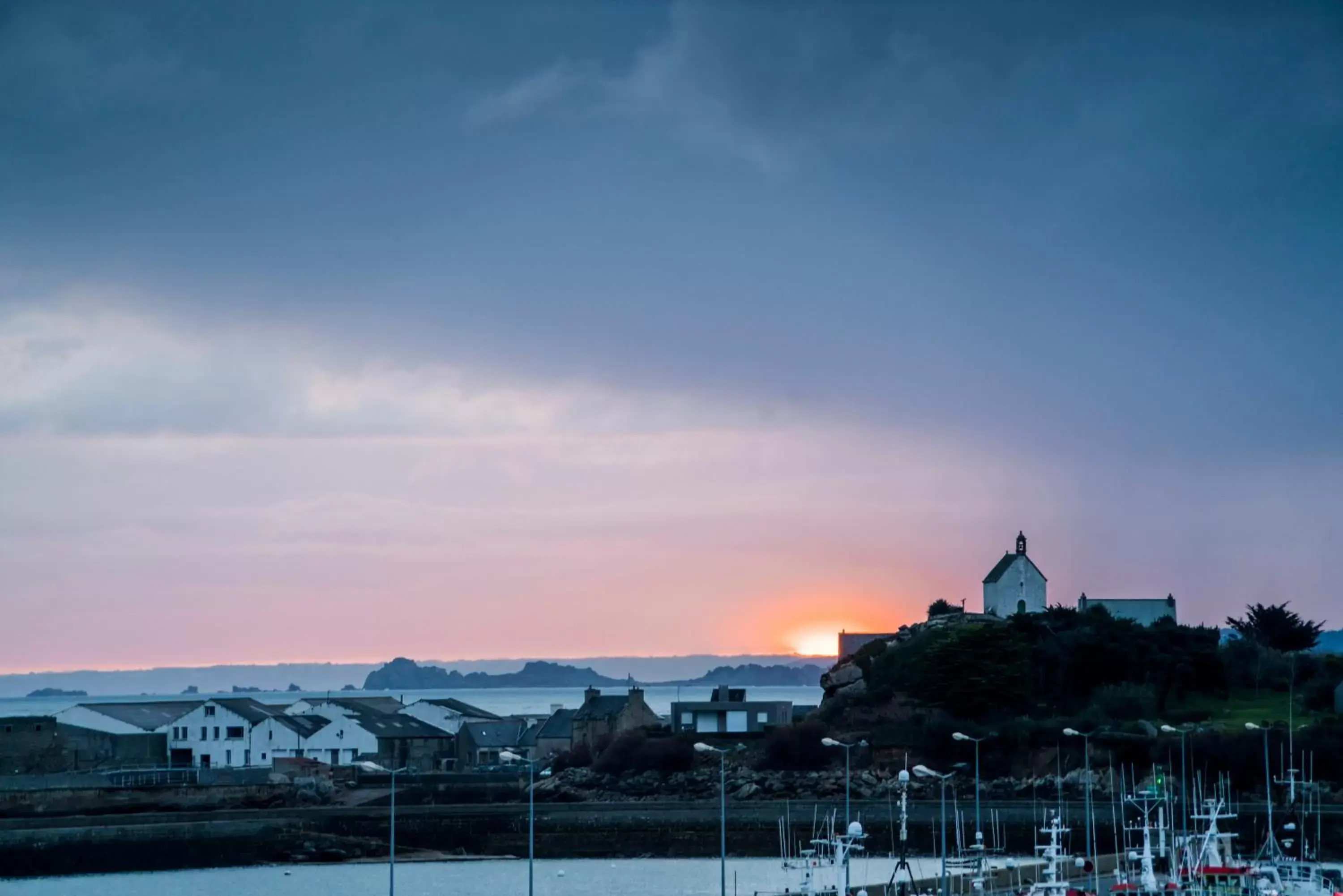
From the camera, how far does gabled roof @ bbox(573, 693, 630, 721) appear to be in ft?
330

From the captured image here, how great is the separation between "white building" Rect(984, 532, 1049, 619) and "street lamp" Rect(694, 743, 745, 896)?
25052 millimetres

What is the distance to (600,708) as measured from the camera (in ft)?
337

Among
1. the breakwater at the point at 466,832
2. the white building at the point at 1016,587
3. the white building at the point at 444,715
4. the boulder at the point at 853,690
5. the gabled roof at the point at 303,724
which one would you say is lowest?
the breakwater at the point at 466,832

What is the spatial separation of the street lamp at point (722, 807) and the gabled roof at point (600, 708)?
468 inches

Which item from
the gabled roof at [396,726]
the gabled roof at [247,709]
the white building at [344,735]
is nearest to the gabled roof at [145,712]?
the gabled roof at [247,709]

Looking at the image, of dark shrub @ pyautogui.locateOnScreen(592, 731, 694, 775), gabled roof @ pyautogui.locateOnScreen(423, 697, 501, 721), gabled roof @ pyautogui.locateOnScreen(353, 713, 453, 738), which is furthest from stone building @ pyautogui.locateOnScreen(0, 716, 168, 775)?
dark shrub @ pyautogui.locateOnScreen(592, 731, 694, 775)

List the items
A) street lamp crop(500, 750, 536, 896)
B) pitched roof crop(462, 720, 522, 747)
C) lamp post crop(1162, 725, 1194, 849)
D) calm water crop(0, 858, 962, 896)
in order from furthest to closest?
pitched roof crop(462, 720, 522, 747) → lamp post crop(1162, 725, 1194, 849) → calm water crop(0, 858, 962, 896) → street lamp crop(500, 750, 536, 896)

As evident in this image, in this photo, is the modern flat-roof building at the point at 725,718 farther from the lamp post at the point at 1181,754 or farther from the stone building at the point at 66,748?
the stone building at the point at 66,748

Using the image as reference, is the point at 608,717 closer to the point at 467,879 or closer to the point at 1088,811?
A: the point at 467,879

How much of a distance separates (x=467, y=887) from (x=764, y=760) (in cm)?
2880

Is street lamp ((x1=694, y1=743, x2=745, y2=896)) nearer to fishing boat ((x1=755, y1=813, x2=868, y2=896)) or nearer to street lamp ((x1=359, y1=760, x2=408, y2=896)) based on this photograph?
fishing boat ((x1=755, y1=813, x2=868, y2=896))

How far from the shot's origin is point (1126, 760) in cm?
7950

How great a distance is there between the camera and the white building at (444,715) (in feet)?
349

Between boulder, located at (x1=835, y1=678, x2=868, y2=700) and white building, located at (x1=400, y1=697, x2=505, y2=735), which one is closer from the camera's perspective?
boulder, located at (x1=835, y1=678, x2=868, y2=700)
